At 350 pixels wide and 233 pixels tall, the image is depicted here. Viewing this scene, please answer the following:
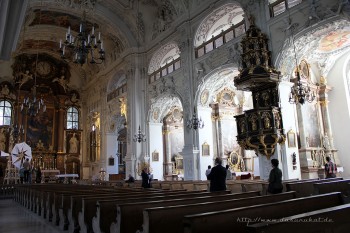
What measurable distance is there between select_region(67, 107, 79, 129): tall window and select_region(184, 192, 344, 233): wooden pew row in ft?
84.2

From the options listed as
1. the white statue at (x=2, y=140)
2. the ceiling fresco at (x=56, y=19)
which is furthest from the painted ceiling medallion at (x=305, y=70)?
the white statue at (x=2, y=140)

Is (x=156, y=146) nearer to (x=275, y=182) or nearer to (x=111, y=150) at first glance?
(x=111, y=150)

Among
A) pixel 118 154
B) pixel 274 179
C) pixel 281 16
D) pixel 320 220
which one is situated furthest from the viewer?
pixel 118 154

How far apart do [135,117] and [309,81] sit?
9439 millimetres

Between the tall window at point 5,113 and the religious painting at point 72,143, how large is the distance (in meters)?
4.62

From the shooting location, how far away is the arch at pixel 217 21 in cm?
1298

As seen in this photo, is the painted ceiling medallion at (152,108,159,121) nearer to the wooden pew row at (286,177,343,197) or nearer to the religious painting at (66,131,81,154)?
the religious painting at (66,131,81,154)

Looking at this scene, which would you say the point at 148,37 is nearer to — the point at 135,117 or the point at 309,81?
the point at 135,117

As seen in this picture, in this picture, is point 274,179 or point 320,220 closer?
point 320,220

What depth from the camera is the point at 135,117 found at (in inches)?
685

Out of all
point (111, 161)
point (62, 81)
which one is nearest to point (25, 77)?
point (62, 81)

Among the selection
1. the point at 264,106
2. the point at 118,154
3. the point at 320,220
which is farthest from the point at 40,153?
the point at 320,220

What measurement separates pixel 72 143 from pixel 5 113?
5563mm

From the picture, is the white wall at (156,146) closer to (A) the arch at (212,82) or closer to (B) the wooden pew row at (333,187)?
(A) the arch at (212,82)
